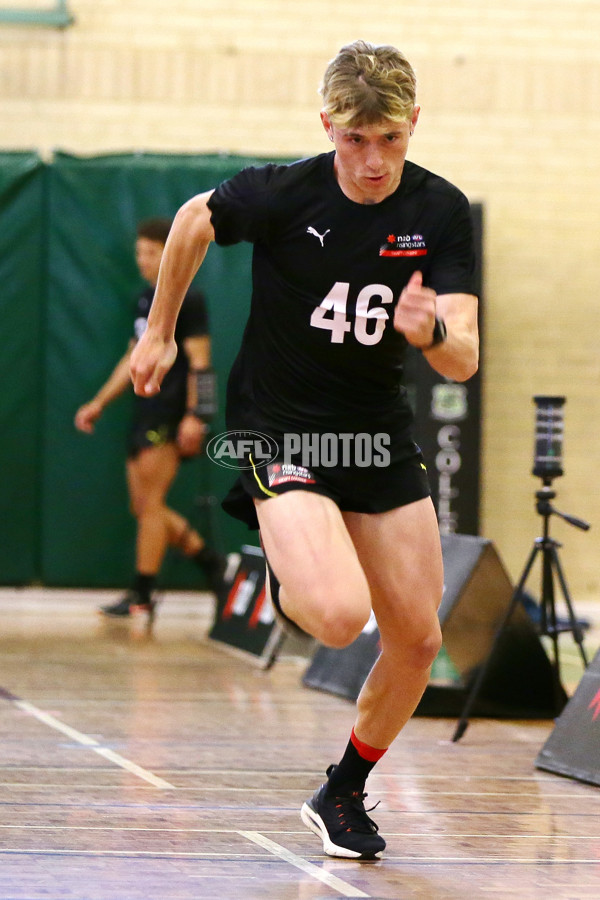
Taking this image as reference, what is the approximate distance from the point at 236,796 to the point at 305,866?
0.80 meters

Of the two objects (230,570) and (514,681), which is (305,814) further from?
(230,570)

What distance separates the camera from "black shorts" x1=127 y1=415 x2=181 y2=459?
299 inches

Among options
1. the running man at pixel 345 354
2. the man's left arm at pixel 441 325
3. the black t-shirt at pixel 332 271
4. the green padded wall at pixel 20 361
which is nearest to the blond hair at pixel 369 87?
the running man at pixel 345 354

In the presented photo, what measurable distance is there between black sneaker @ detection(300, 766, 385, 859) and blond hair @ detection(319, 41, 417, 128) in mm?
1581

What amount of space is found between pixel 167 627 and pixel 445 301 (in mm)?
5268

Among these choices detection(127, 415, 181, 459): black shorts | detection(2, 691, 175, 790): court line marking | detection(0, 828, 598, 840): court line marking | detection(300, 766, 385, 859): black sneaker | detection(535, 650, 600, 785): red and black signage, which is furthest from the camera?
detection(127, 415, 181, 459): black shorts

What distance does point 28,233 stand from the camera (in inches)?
326

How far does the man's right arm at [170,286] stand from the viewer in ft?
10.1

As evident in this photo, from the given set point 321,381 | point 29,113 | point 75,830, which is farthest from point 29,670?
point 29,113

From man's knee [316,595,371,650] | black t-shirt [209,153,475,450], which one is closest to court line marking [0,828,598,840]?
man's knee [316,595,371,650]

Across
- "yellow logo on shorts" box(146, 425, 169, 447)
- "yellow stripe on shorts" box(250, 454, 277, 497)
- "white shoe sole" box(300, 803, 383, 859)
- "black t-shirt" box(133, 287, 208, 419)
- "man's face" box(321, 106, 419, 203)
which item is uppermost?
"man's face" box(321, 106, 419, 203)

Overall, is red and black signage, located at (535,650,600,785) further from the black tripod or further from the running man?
the running man

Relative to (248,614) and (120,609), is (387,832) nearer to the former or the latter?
(248,614)

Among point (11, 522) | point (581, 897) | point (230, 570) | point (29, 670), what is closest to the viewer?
point (581, 897)
